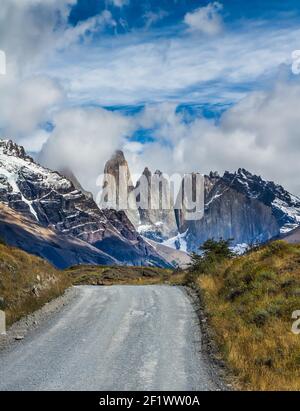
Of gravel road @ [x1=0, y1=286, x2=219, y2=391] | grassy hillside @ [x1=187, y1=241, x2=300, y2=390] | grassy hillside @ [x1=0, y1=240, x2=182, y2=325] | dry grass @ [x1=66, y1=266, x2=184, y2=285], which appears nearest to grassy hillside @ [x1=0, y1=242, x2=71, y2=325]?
grassy hillside @ [x1=0, y1=240, x2=182, y2=325]

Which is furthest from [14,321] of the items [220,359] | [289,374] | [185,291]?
[185,291]

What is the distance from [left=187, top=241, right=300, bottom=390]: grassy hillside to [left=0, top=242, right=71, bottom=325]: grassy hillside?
9.23 metres

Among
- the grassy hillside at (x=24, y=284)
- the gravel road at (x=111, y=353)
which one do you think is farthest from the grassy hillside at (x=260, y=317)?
the grassy hillside at (x=24, y=284)

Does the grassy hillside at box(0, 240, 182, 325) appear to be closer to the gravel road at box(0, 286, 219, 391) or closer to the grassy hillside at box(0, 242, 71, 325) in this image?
the grassy hillside at box(0, 242, 71, 325)

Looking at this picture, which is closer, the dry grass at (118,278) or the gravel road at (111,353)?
the gravel road at (111,353)

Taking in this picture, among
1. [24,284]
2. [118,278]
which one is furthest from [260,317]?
[118,278]

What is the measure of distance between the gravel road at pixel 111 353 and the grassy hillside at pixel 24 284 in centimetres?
180

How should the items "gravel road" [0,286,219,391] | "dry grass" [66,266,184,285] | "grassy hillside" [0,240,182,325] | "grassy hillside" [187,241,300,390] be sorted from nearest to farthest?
"gravel road" [0,286,219,391], "grassy hillside" [187,241,300,390], "grassy hillside" [0,240,182,325], "dry grass" [66,266,184,285]

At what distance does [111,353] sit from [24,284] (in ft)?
44.9

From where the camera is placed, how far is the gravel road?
13.1 metres

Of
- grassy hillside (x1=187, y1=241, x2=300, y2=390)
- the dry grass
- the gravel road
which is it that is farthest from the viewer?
the dry grass

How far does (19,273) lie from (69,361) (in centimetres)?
1605

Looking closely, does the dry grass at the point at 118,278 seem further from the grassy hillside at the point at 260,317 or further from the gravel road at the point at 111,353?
the gravel road at the point at 111,353

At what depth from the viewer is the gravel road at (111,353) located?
1309cm
